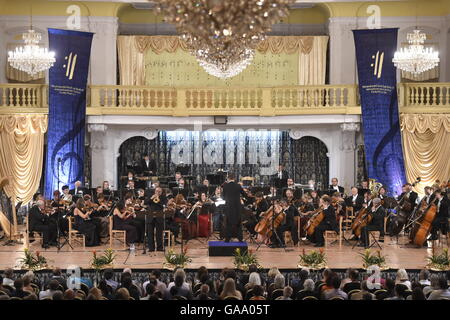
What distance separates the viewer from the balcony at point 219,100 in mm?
21000

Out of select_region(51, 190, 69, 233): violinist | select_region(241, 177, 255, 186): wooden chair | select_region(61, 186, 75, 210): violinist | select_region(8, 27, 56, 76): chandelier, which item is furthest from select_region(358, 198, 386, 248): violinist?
select_region(8, 27, 56, 76): chandelier

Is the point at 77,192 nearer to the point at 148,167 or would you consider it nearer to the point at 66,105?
the point at 66,105

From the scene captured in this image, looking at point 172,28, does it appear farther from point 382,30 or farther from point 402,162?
point 402,162

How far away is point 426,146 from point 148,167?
27.0ft

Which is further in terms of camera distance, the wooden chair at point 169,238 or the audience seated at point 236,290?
the wooden chair at point 169,238

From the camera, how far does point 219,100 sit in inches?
848

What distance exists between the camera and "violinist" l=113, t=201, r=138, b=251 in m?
16.3

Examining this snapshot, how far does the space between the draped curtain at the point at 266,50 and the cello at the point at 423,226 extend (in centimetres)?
851

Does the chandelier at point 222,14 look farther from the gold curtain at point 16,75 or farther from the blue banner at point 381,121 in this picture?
the gold curtain at point 16,75

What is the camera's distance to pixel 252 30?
28.6 ft

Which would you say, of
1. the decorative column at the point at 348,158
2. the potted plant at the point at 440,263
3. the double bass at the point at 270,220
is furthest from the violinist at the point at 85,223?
the decorative column at the point at 348,158

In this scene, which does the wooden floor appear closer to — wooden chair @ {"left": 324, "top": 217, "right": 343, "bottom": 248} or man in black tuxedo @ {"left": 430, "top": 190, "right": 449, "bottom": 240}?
wooden chair @ {"left": 324, "top": 217, "right": 343, "bottom": 248}

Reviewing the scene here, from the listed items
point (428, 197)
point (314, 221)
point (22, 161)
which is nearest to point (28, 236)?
point (22, 161)

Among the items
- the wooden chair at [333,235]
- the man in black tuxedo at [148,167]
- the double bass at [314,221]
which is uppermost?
the man in black tuxedo at [148,167]
